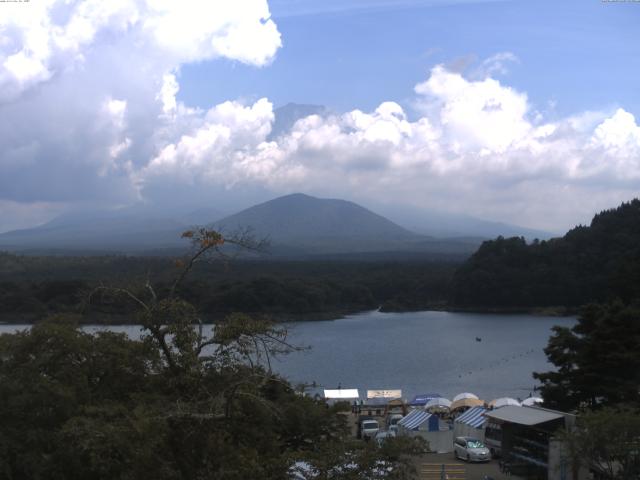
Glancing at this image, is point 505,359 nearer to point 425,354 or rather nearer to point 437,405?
point 425,354

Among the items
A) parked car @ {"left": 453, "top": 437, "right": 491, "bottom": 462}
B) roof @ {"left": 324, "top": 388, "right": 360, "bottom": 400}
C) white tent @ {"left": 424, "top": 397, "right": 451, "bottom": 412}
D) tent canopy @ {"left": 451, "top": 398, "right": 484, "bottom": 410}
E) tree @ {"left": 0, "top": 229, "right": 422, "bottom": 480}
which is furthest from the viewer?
roof @ {"left": 324, "top": 388, "right": 360, "bottom": 400}

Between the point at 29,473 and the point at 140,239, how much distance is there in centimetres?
13155

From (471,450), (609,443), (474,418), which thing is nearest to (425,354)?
(474,418)

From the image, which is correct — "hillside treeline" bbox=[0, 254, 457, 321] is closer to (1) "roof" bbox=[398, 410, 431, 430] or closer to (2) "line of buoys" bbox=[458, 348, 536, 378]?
(2) "line of buoys" bbox=[458, 348, 536, 378]

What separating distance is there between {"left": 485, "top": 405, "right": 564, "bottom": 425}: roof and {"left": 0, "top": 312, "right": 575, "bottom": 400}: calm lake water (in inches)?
306

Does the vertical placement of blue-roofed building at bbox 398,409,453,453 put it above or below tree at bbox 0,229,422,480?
below

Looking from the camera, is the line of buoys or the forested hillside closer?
the line of buoys

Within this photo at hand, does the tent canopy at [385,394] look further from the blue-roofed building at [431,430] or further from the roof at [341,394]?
the blue-roofed building at [431,430]

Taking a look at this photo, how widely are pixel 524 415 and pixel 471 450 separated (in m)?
1.20

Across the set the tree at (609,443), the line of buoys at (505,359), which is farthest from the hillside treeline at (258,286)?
the tree at (609,443)

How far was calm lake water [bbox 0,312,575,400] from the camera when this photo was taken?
24812 millimetres

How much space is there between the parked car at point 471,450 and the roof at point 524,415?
0.56m

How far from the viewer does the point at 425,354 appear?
31.5m

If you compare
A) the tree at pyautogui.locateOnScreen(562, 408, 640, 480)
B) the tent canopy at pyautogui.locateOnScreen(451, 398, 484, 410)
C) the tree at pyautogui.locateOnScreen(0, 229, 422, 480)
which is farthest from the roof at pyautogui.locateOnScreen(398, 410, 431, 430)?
the tree at pyautogui.locateOnScreen(0, 229, 422, 480)
